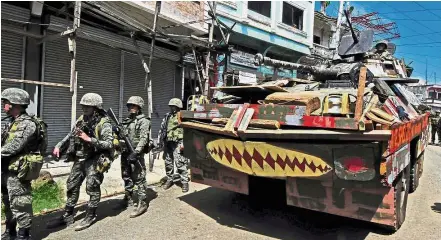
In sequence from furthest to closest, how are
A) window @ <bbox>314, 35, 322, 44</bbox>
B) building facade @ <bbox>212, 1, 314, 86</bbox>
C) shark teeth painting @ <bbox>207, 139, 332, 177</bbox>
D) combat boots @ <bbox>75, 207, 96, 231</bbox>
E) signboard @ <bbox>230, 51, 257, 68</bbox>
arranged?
window @ <bbox>314, 35, 322, 44</bbox>
signboard @ <bbox>230, 51, 257, 68</bbox>
building facade @ <bbox>212, 1, 314, 86</bbox>
combat boots @ <bbox>75, 207, 96, 231</bbox>
shark teeth painting @ <bbox>207, 139, 332, 177</bbox>

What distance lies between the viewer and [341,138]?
3.16m

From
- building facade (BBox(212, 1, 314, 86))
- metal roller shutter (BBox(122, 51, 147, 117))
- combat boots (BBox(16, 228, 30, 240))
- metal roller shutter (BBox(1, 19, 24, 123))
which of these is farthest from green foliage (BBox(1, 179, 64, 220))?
building facade (BBox(212, 1, 314, 86))

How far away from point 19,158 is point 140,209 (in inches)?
65.9

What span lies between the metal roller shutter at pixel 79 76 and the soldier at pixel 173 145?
2.97m

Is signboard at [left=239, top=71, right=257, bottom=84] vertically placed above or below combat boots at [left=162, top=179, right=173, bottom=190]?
above

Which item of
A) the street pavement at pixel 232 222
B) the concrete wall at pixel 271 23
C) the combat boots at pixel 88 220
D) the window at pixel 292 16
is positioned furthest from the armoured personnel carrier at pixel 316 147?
the window at pixel 292 16

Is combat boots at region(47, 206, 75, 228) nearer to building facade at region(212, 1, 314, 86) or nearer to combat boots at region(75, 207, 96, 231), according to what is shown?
combat boots at region(75, 207, 96, 231)

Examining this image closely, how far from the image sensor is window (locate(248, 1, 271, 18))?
1398cm

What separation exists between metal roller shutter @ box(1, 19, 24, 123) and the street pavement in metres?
3.48

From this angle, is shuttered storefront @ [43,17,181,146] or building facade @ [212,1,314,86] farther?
building facade @ [212,1,314,86]

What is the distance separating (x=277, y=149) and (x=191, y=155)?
1349mm

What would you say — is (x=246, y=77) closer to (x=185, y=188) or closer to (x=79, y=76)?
(x=79, y=76)

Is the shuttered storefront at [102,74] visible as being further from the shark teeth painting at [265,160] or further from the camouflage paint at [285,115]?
the shark teeth painting at [265,160]

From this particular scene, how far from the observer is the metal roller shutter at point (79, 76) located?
7602 mm
